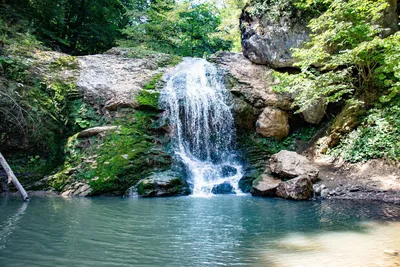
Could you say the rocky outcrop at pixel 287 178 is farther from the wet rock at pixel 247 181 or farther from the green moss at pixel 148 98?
the green moss at pixel 148 98

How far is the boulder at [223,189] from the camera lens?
9125 mm

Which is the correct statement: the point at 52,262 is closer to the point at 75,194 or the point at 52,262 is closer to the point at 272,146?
the point at 75,194

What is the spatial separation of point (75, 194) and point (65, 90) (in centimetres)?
432

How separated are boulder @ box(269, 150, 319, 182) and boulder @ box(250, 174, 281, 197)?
0.32 meters

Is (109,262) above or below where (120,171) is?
below

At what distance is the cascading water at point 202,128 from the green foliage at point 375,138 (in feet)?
11.6

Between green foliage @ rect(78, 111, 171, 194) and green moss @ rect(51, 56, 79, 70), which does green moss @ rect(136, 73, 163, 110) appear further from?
green moss @ rect(51, 56, 79, 70)

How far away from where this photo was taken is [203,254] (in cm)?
364

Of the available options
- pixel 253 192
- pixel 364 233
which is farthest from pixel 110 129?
pixel 364 233

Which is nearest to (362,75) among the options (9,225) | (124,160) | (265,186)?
(265,186)

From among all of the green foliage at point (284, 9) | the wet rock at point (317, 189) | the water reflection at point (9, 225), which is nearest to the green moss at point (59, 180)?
the water reflection at point (9, 225)

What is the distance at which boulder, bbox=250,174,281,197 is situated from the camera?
8.52 metres

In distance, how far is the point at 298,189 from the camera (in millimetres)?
7871

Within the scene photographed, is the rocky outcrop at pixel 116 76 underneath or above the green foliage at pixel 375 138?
above
